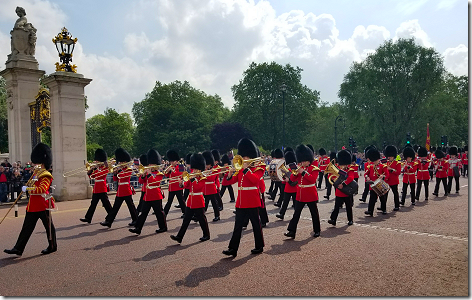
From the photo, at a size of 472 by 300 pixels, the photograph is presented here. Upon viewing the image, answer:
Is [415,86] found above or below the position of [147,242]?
above

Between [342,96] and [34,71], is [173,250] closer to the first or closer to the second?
[34,71]

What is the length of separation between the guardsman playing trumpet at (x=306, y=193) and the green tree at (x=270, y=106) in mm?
36581

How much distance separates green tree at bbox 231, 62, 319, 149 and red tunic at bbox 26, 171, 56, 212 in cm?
3826

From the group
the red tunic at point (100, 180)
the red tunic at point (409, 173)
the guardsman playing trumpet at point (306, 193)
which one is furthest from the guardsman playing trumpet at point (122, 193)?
the red tunic at point (409, 173)

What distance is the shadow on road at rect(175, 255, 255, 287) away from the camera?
5.02 m

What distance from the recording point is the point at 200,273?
536 cm

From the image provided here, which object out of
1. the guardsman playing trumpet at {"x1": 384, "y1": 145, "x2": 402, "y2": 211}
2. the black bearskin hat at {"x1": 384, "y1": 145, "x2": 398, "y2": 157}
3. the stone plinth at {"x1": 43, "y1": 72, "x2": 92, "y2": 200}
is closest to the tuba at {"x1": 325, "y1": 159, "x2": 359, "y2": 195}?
the guardsman playing trumpet at {"x1": 384, "y1": 145, "x2": 402, "y2": 211}

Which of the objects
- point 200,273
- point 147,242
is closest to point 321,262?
point 200,273

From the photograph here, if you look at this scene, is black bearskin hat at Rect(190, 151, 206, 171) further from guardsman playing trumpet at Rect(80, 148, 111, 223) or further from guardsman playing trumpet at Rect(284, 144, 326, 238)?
guardsman playing trumpet at Rect(80, 148, 111, 223)

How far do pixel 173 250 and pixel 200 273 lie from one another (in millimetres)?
1416

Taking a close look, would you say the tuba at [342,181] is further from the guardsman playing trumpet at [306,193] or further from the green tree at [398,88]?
the green tree at [398,88]

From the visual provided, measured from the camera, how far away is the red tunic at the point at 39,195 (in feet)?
21.7

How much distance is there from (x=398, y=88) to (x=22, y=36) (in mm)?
32715

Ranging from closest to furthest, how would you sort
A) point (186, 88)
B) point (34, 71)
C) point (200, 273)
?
point (200, 273) < point (34, 71) < point (186, 88)
